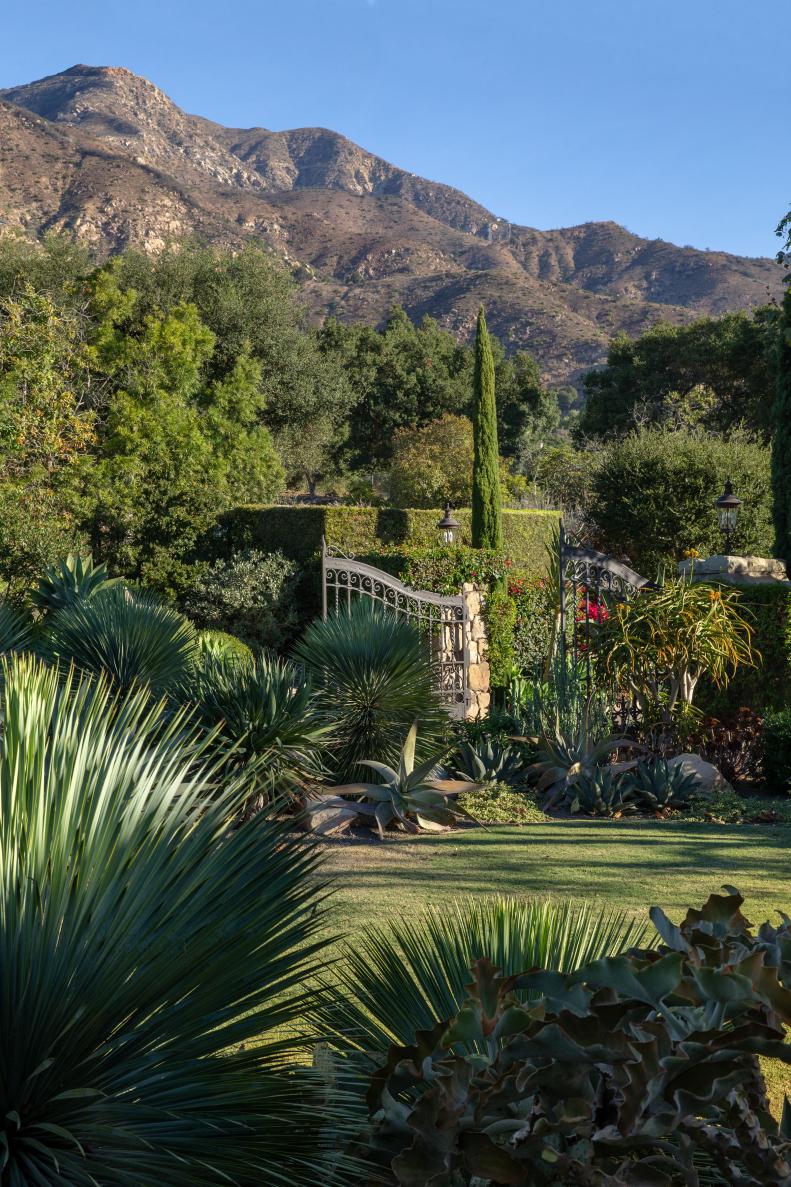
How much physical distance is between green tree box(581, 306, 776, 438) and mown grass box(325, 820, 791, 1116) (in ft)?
93.6

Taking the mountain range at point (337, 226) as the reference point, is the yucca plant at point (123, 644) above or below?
below

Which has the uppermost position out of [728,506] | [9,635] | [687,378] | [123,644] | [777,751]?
[687,378]

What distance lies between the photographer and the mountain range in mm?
62438

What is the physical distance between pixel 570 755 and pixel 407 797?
196 centimetres

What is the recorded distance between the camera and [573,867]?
21.0 feet

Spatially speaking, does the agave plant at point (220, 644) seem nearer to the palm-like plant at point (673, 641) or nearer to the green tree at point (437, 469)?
the palm-like plant at point (673, 641)

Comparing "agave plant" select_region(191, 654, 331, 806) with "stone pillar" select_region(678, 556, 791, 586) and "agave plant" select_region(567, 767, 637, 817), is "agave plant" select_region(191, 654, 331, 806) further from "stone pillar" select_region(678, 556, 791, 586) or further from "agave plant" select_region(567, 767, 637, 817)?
"stone pillar" select_region(678, 556, 791, 586)

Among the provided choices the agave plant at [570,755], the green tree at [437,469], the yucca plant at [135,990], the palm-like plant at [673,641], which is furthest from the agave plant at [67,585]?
the green tree at [437,469]

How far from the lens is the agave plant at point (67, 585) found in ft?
32.6

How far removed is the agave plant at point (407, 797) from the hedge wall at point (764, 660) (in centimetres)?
396

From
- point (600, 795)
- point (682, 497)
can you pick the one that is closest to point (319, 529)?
point (682, 497)

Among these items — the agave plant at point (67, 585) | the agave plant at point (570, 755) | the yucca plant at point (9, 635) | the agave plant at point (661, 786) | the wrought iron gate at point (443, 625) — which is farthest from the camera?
the wrought iron gate at point (443, 625)

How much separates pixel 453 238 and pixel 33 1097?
331 ft

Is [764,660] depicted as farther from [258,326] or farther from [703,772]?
[258,326]
